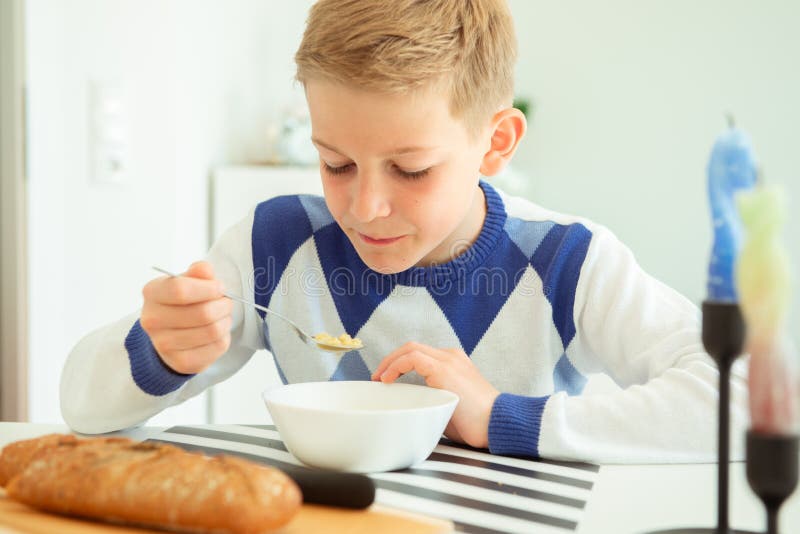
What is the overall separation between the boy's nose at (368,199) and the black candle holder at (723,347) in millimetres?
474

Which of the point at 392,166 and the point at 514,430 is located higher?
the point at 392,166

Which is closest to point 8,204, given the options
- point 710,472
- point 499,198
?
point 499,198

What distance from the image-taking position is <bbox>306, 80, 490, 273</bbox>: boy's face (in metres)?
0.98

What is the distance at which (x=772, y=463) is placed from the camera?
0.51m

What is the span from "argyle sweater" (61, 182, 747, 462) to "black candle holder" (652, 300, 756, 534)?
1.34ft

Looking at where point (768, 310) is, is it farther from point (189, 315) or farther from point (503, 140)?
point (503, 140)

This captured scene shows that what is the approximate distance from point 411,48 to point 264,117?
2312 mm

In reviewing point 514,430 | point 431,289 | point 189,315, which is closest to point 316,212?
point 431,289

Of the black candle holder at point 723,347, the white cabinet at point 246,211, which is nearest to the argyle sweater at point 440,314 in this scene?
the black candle holder at point 723,347

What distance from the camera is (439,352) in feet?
3.33

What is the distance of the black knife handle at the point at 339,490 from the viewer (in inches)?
25.6

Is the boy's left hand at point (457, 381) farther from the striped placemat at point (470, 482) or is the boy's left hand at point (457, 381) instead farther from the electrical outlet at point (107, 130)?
the electrical outlet at point (107, 130)

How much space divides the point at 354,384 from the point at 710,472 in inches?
14.9

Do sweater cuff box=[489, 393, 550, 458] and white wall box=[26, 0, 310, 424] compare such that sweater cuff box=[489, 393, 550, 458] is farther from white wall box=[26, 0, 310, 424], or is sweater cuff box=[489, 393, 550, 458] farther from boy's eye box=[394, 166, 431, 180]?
white wall box=[26, 0, 310, 424]
